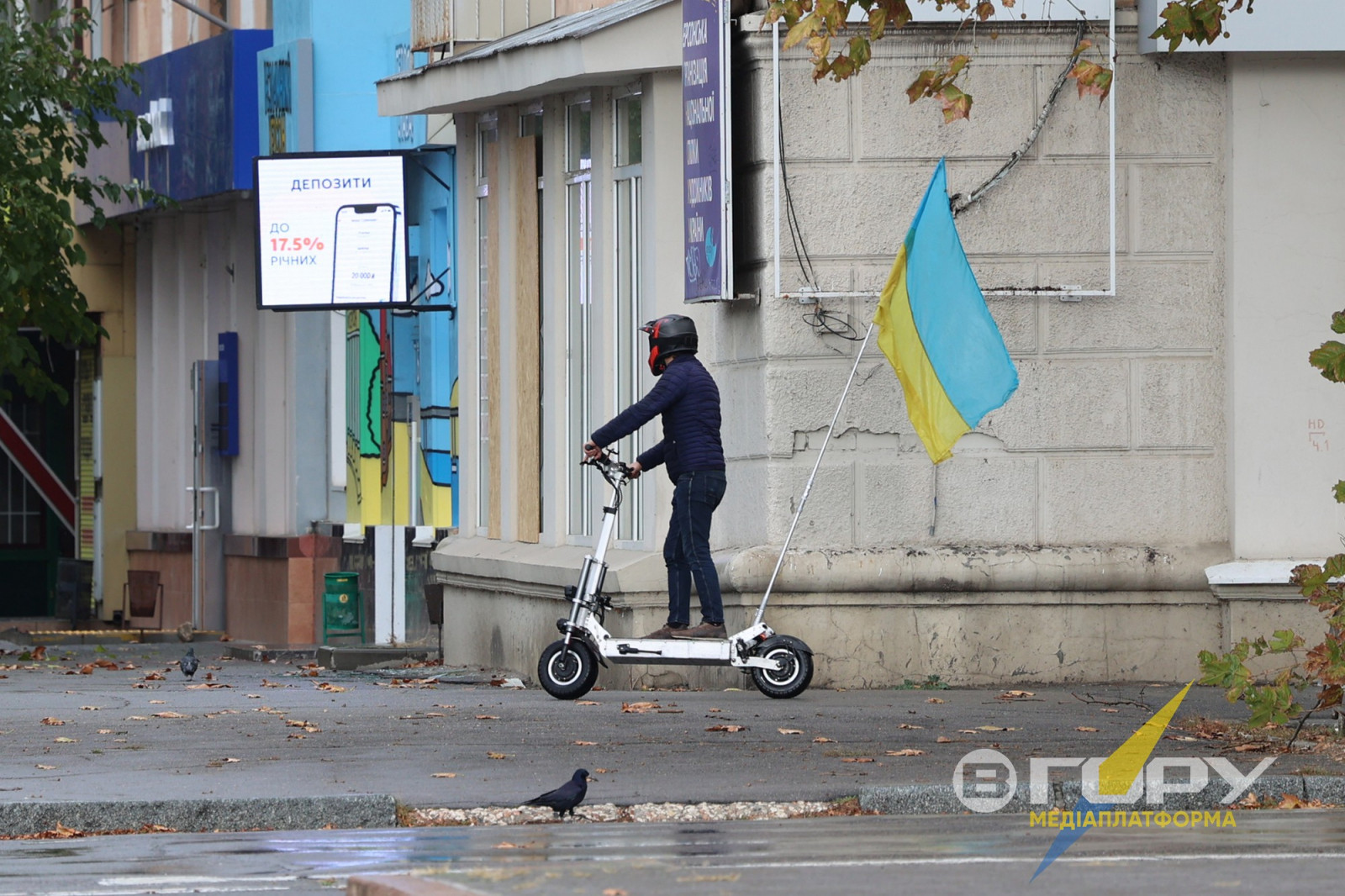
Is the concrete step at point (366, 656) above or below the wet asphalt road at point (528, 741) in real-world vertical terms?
below

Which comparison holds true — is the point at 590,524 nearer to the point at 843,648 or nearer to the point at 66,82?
the point at 843,648

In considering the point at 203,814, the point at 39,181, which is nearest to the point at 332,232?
the point at 39,181

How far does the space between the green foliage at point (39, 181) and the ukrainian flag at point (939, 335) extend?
10644 mm

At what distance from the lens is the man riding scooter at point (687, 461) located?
12.4 meters

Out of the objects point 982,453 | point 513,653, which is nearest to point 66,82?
point 513,653

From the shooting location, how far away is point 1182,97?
13.8 m

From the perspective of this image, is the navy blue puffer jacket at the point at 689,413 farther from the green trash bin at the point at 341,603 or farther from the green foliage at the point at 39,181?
the green foliage at the point at 39,181

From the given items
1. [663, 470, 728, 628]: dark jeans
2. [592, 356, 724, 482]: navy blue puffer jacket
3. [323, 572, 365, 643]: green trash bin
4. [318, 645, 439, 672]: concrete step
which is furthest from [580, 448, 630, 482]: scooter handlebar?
[323, 572, 365, 643]: green trash bin

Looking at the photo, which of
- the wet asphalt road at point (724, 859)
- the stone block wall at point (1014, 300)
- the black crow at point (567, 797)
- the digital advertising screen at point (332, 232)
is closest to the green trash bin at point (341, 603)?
the digital advertising screen at point (332, 232)

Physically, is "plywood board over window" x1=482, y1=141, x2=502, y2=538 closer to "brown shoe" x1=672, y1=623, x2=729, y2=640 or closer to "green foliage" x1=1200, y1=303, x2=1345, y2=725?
"brown shoe" x1=672, y1=623, x2=729, y2=640

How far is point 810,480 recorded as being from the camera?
12.9 m

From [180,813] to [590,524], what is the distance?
728cm

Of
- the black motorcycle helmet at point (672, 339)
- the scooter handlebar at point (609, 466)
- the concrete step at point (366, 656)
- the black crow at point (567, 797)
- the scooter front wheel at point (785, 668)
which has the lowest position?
the concrete step at point (366, 656)

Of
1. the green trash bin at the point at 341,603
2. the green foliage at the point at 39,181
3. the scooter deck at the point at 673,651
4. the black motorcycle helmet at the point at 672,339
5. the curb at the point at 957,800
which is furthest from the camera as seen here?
the green foliage at the point at 39,181
